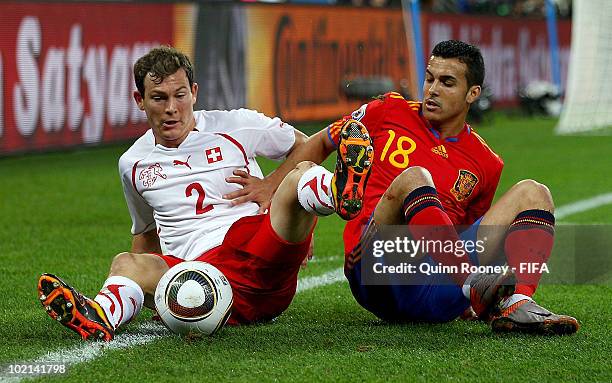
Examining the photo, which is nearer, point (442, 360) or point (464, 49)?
point (442, 360)

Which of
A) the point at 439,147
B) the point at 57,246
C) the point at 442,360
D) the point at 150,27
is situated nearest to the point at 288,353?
the point at 442,360

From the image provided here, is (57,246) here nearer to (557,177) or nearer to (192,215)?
(192,215)

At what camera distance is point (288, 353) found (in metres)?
4.52

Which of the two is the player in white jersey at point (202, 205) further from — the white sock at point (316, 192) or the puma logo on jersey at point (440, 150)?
the puma logo on jersey at point (440, 150)

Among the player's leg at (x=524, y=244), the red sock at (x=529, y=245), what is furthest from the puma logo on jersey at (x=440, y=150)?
the red sock at (x=529, y=245)

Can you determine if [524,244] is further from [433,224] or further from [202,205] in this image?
[202,205]

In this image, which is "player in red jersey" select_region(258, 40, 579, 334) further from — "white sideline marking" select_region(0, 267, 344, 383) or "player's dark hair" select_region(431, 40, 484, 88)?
"white sideline marking" select_region(0, 267, 344, 383)

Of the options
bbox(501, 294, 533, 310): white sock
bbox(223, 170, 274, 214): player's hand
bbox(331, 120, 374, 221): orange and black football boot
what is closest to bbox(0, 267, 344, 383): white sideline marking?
bbox(223, 170, 274, 214): player's hand

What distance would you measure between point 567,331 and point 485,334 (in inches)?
12.8

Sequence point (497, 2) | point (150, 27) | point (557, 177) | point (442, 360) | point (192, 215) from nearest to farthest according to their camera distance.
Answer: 1. point (442, 360)
2. point (192, 215)
3. point (557, 177)
4. point (150, 27)
5. point (497, 2)

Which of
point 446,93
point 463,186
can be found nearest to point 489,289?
point 463,186

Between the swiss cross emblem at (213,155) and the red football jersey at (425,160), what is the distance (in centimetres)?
49

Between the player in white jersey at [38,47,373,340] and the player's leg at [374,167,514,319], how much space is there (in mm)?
327

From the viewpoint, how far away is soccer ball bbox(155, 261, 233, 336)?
4.68 meters
